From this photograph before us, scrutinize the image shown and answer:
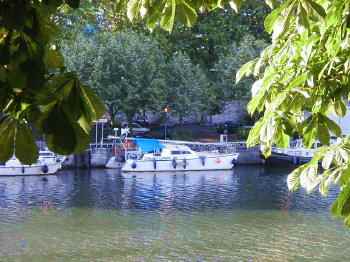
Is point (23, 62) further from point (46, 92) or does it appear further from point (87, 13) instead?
point (87, 13)

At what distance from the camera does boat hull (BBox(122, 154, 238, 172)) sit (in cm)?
3066

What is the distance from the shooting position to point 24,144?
5.24 ft

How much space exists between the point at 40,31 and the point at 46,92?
0.18 m

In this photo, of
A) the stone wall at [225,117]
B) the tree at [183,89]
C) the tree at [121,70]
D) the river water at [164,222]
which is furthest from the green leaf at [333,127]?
the stone wall at [225,117]

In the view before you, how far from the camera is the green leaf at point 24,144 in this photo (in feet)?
5.21

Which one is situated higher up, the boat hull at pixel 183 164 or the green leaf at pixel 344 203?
the green leaf at pixel 344 203

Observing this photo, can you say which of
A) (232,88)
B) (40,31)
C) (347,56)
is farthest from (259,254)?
(232,88)

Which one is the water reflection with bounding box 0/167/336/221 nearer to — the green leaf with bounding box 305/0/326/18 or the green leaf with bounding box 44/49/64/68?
the green leaf with bounding box 305/0/326/18

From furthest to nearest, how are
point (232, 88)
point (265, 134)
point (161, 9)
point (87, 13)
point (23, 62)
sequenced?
point (232, 88) < point (87, 13) < point (161, 9) < point (265, 134) < point (23, 62)

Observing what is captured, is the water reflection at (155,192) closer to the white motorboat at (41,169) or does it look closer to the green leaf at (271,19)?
the white motorboat at (41,169)

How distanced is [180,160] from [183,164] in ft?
0.83

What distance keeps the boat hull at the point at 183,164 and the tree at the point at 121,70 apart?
4420 millimetres

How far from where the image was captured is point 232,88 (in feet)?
121

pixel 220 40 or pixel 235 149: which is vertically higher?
pixel 220 40
